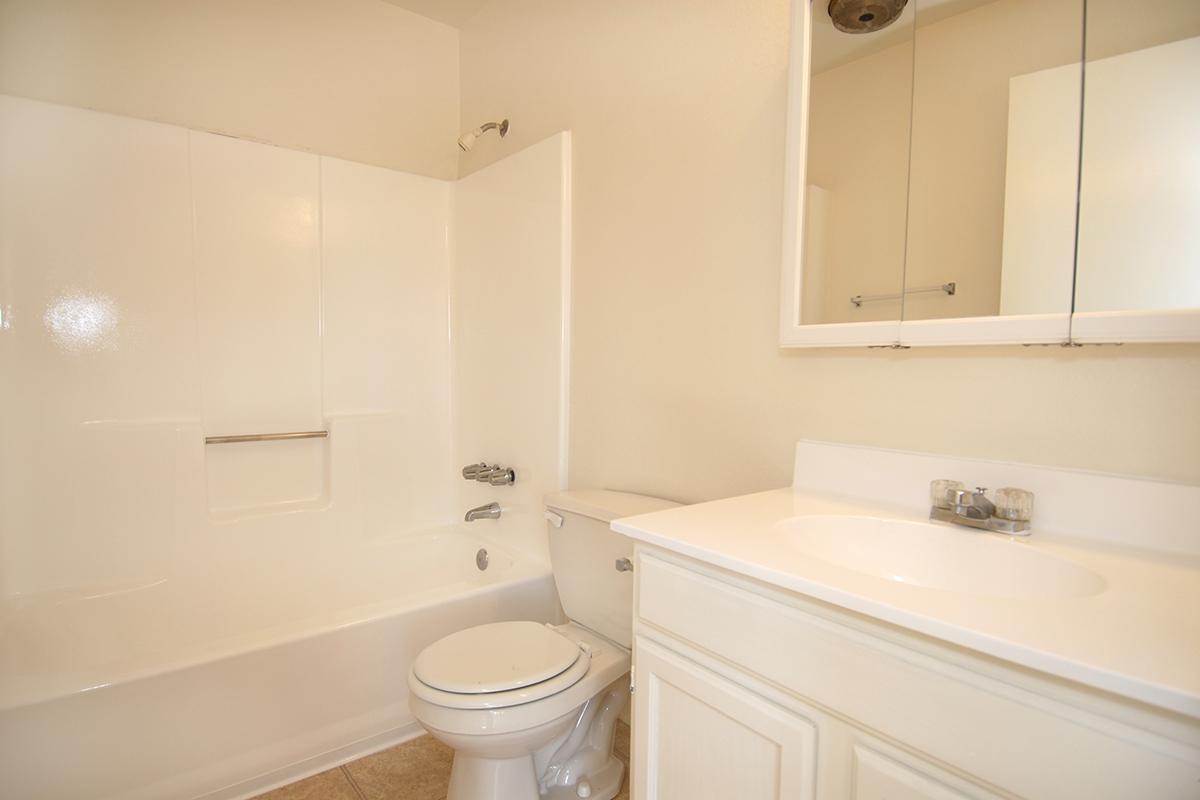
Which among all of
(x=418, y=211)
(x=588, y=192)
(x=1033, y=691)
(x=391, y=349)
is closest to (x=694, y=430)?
(x=588, y=192)

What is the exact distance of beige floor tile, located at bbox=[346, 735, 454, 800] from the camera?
155 cm

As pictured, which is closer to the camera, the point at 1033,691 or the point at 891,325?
the point at 1033,691

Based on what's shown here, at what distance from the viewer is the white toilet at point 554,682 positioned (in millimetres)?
1230

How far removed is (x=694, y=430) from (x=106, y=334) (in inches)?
77.2

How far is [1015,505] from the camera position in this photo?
3.11 ft

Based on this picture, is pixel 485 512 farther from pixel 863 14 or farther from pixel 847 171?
pixel 863 14

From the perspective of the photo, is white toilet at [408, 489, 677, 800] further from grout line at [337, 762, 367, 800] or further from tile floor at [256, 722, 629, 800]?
grout line at [337, 762, 367, 800]

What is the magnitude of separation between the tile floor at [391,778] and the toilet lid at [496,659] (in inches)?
18.3

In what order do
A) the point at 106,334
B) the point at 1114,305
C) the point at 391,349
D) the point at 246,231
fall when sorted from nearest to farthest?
the point at 1114,305 < the point at 106,334 < the point at 246,231 < the point at 391,349

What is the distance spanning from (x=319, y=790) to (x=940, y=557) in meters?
1.65

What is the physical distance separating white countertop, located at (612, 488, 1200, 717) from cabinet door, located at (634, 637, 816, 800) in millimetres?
187

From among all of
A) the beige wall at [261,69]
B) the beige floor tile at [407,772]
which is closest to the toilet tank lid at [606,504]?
the beige floor tile at [407,772]

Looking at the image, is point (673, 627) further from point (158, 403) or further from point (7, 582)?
point (7, 582)

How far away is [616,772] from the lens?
5.18 feet
